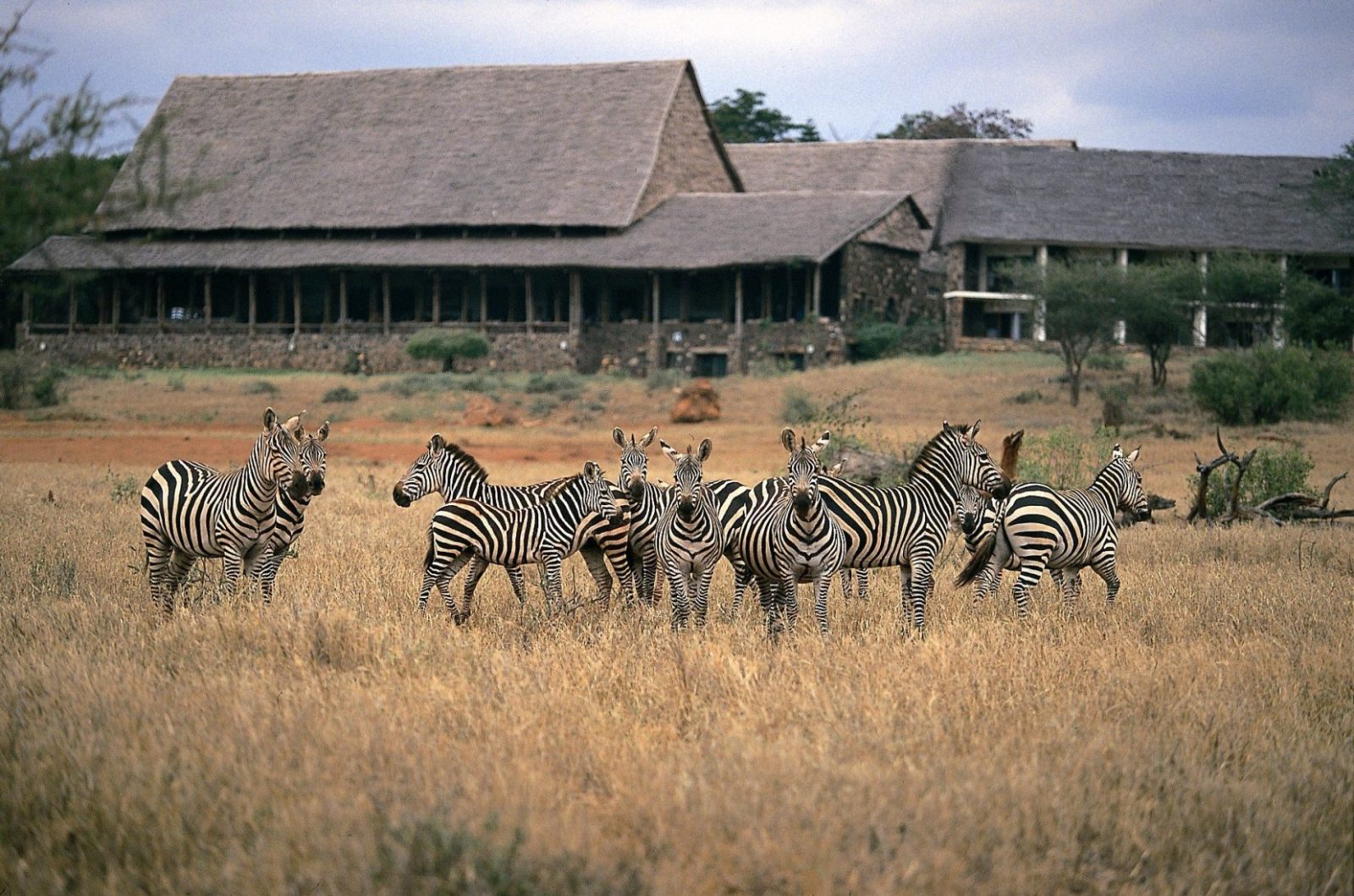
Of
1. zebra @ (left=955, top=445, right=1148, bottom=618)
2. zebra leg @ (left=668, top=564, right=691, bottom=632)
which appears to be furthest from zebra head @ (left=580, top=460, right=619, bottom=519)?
zebra @ (left=955, top=445, right=1148, bottom=618)

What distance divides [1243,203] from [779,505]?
42464 mm

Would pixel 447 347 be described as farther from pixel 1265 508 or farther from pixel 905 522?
pixel 905 522

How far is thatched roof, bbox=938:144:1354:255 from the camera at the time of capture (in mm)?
45875

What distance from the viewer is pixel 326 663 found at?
343 inches

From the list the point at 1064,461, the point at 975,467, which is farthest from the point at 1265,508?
the point at 975,467

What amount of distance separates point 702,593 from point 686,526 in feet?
1.69

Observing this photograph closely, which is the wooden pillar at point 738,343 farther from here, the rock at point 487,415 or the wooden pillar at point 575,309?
the rock at point 487,415

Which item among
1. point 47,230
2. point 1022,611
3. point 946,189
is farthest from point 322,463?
point 946,189

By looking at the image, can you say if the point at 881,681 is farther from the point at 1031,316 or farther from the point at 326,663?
the point at 1031,316

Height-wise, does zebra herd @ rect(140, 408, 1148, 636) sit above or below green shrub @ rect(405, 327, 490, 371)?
below

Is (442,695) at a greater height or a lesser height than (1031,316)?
lesser

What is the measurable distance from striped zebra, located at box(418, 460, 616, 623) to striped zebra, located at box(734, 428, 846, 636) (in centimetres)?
124

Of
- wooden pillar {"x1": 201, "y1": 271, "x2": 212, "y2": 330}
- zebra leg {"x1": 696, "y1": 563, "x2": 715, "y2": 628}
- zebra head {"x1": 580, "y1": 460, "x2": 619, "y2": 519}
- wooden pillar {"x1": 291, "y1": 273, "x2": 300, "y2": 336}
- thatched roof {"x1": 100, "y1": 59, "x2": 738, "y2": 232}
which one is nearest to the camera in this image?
zebra leg {"x1": 696, "y1": 563, "x2": 715, "y2": 628}

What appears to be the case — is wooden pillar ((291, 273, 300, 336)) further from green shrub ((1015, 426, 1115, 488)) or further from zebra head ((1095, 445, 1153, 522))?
zebra head ((1095, 445, 1153, 522))
